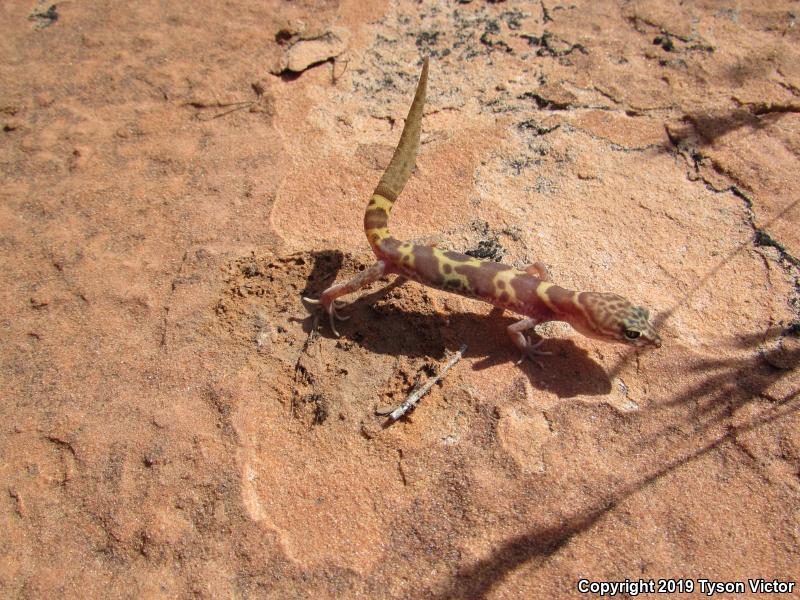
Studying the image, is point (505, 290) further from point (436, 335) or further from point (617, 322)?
point (617, 322)

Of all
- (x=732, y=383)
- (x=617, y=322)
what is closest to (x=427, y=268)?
(x=617, y=322)

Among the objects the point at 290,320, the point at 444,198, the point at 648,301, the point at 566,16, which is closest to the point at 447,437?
the point at 290,320

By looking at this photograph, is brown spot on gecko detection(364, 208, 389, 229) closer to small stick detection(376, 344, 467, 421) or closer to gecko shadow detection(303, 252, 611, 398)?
gecko shadow detection(303, 252, 611, 398)

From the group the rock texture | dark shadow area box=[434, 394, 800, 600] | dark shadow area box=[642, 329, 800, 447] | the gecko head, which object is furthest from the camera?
the gecko head

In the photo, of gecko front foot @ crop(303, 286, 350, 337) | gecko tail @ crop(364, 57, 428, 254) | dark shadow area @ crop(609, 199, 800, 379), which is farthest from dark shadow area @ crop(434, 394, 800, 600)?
gecko tail @ crop(364, 57, 428, 254)

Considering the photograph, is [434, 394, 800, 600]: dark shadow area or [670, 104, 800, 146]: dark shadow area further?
[670, 104, 800, 146]: dark shadow area
